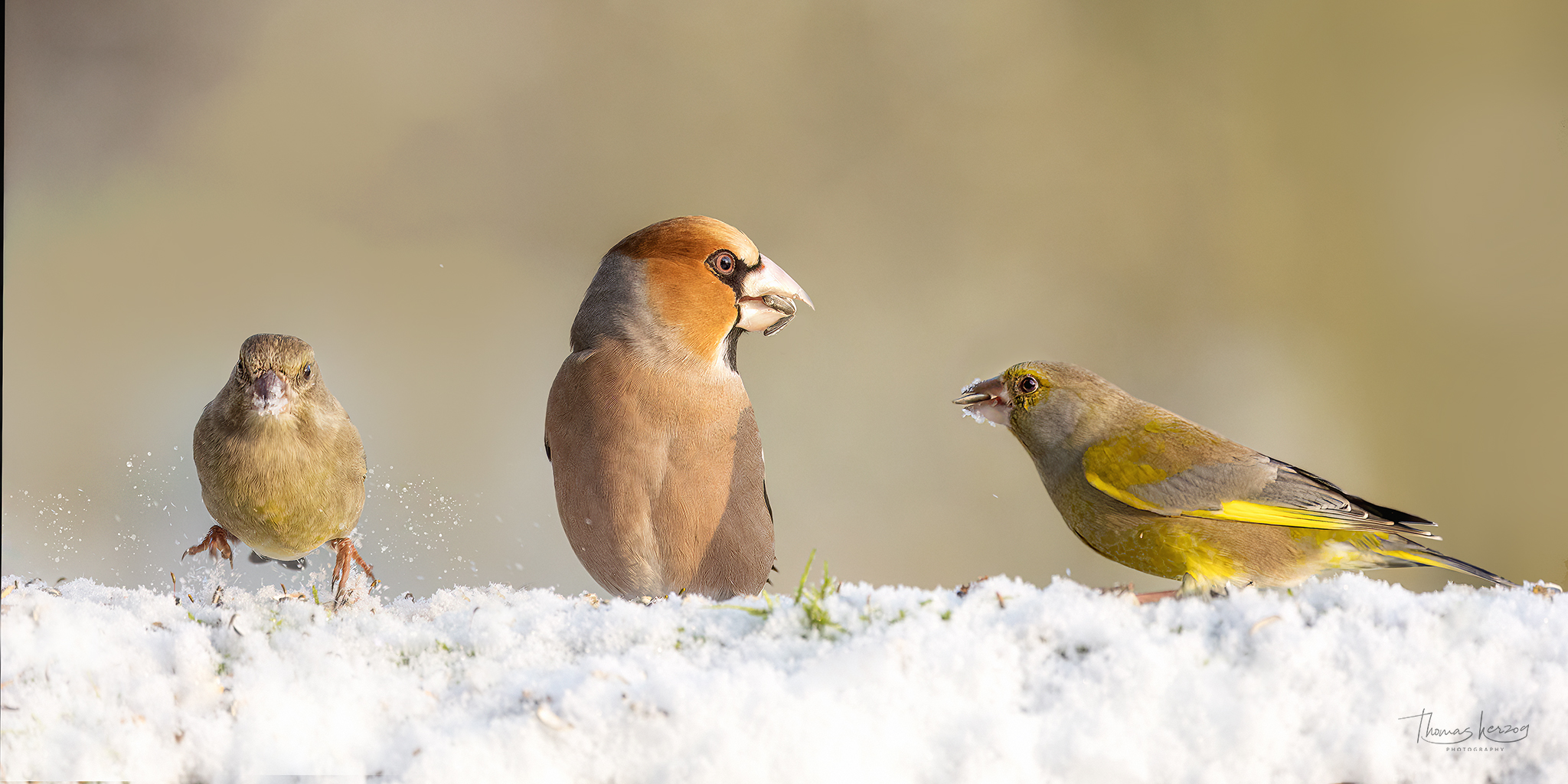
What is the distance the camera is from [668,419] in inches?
70.3

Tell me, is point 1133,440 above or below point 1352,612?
above

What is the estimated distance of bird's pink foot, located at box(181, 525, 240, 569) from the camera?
1914 mm

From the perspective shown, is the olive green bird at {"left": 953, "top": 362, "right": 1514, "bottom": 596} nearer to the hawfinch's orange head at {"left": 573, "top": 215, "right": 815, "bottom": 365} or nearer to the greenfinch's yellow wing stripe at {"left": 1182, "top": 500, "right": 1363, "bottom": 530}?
the greenfinch's yellow wing stripe at {"left": 1182, "top": 500, "right": 1363, "bottom": 530}

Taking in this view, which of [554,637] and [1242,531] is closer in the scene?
[554,637]

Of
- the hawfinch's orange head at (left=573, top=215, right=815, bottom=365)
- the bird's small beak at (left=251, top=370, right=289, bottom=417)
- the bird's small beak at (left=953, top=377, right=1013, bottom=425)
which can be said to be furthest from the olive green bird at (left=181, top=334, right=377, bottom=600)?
the bird's small beak at (left=953, top=377, right=1013, bottom=425)

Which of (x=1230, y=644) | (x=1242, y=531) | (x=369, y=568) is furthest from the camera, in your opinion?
(x=369, y=568)

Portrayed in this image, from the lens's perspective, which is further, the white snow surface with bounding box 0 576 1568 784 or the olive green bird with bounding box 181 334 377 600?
the olive green bird with bounding box 181 334 377 600

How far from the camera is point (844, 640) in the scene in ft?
3.64

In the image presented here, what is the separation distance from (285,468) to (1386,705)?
1.70 m

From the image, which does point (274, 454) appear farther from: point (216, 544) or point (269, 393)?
point (216, 544)

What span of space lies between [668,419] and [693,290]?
242mm

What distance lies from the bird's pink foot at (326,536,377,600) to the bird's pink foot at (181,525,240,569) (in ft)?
0.60

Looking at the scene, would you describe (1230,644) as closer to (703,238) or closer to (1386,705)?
(1386,705)

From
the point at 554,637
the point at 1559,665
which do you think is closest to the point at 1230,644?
the point at 1559,665
